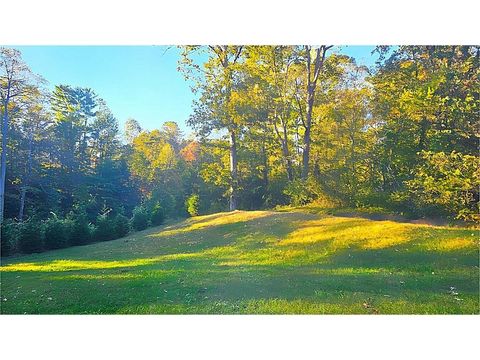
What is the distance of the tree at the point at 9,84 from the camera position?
17.2ft

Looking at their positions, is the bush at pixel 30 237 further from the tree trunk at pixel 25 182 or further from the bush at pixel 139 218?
the bush at pixel 139 218

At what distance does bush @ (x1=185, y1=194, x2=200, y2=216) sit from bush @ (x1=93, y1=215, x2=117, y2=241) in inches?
41.4

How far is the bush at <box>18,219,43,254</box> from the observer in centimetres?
530

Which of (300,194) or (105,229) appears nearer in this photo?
(300,194)

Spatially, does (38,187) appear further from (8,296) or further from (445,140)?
(445,140)

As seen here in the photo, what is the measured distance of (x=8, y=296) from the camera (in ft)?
15.9

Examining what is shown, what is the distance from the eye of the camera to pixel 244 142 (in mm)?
5398

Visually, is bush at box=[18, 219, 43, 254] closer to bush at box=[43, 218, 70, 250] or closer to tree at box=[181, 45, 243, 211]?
bush at box=[43, 218, 70, 250]

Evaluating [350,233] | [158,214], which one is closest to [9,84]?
[158,214]

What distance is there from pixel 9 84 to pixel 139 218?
8.32 feet

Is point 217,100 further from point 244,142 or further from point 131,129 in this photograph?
point 131,129

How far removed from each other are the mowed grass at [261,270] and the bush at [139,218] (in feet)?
0.39
